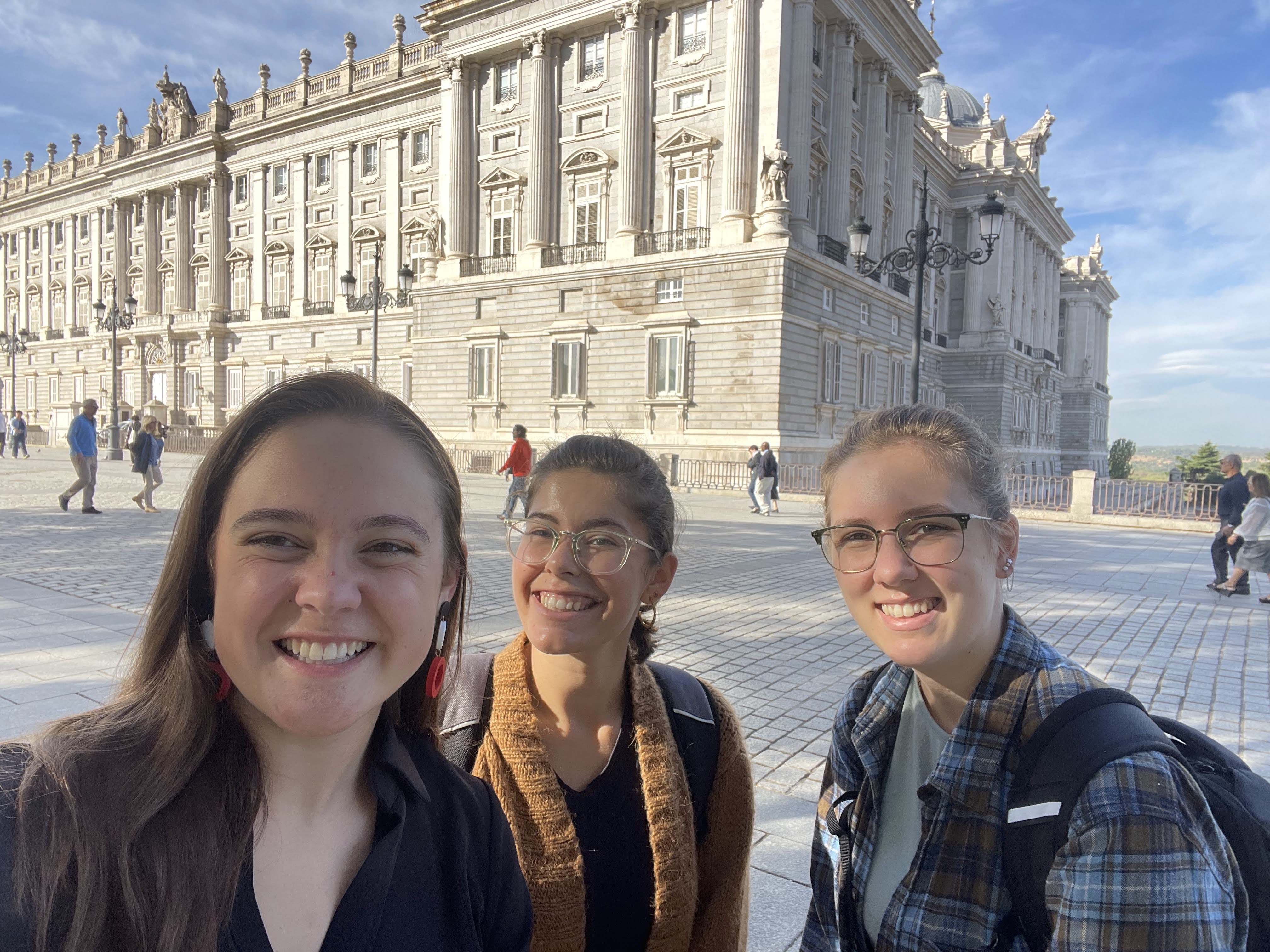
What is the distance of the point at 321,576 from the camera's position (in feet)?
3.76

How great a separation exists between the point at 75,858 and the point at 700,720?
4.50ft

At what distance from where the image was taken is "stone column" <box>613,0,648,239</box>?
2741 cm

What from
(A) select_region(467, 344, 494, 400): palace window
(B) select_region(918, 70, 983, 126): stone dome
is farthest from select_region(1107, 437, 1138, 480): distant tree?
(A) select_region(467, 344, 494, 400): palace window

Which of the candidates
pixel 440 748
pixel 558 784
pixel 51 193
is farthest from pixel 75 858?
pixel 51 193

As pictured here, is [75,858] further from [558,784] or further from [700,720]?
[700,720]

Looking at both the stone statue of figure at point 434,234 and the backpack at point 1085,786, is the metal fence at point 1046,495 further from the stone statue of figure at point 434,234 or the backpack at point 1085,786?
the stone statue of figure at point 434,234

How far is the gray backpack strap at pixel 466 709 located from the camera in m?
1.83

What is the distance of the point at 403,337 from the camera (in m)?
37.9

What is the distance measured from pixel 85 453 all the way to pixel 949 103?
209 ft

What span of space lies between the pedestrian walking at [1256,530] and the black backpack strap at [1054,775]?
1029cm

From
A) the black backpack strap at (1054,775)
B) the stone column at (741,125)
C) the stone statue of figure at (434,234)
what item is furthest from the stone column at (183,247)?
the black backpack strap at (1054,775)

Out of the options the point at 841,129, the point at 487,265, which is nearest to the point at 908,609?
the point at 841,129

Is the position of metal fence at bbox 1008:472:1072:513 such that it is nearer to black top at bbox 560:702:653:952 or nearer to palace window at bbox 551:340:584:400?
palace window at bbox 551:340:584:400

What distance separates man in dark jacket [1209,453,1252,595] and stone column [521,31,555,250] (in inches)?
966
